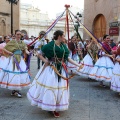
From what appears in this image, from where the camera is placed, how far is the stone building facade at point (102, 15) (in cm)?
1747

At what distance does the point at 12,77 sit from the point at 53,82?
209 centimetres

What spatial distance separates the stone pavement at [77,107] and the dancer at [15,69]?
0.35m

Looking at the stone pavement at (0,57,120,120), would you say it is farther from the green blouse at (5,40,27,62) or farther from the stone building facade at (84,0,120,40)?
the stone building facade at (84,0,120,40)

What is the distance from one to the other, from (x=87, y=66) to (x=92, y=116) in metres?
5.04

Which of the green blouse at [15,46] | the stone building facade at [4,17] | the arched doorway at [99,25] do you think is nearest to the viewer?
the green blouse at [15,46]

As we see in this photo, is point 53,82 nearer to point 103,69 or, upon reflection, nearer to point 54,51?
point 54,51

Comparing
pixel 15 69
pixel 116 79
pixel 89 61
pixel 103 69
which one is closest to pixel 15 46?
pixel 15 69

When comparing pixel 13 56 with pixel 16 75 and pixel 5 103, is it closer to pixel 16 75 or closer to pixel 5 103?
pixel 16 75

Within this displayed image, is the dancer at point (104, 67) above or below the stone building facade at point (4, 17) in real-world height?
below

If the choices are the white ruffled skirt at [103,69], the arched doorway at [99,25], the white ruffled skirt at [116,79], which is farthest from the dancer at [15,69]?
the arched doorway at [99,25]

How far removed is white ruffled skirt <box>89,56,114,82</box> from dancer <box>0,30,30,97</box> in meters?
2.54

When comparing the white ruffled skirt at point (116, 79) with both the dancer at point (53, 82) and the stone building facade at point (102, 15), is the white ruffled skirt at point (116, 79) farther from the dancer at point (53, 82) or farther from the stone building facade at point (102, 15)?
the stone building facade at point (102, 15)

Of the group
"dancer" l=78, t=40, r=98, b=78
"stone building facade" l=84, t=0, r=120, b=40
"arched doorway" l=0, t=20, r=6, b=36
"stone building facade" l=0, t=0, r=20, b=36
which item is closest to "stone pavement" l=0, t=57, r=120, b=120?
"dancer" l=78, t=40, r=98, b=78

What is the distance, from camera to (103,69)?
869 cm
